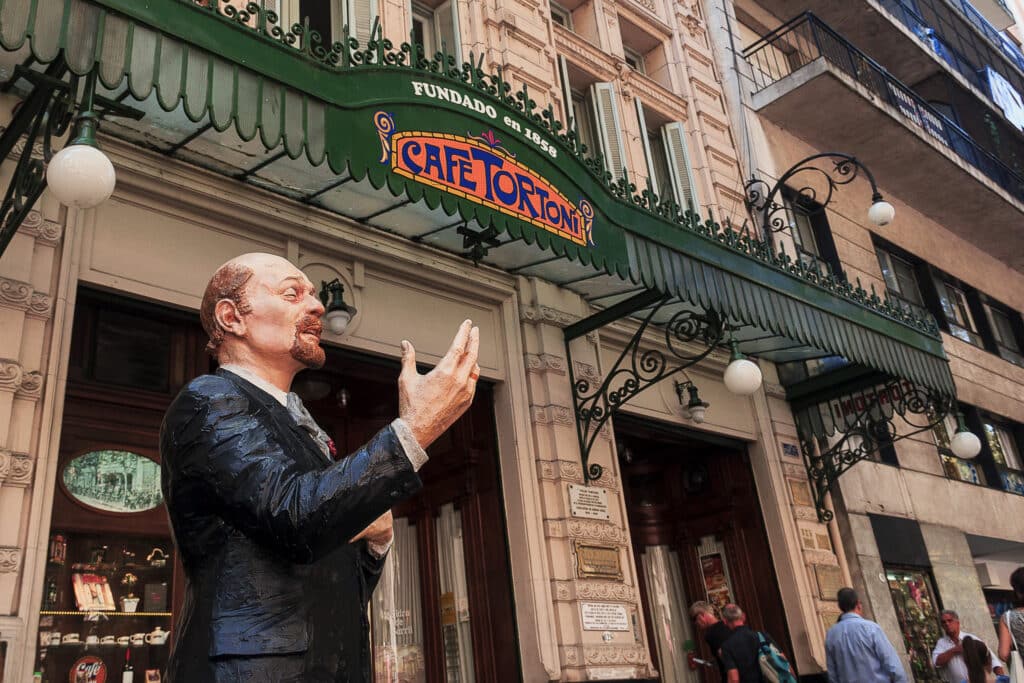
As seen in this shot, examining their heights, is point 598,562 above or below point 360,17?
below

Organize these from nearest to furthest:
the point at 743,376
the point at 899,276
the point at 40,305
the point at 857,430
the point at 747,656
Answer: the point at 40,305, the point at 747,656, the point at 743,376, the point at 857,430, the point at 899,276

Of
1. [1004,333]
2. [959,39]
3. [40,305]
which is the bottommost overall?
[40,305]

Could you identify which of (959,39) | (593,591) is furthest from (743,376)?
(959,39)

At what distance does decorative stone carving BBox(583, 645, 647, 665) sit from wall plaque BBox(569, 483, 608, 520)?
1144 mm

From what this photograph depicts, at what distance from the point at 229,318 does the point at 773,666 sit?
6535mm

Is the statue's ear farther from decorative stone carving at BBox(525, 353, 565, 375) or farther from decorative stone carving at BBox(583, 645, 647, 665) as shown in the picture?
decorative stone carving at BBox(525, 353, 565, 375)

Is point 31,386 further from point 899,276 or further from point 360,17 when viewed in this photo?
point 899,276

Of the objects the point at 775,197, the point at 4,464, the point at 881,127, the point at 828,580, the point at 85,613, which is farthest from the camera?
the point at 881,127

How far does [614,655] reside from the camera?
761 centimetres

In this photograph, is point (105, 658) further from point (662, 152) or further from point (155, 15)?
point (662, 152)

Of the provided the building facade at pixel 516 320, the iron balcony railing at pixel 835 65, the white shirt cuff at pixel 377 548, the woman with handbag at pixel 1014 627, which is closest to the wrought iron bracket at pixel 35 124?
the building facade at pixel 516 320

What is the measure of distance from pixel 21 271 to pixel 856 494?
989 centimetres

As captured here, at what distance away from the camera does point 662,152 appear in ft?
40.5

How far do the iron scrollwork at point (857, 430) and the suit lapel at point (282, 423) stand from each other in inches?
372
